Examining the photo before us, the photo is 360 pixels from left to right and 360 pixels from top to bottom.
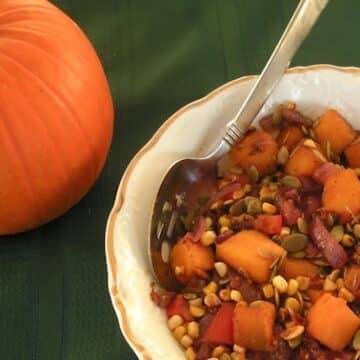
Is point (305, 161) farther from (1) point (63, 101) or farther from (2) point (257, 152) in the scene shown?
(1) point (63, 101)

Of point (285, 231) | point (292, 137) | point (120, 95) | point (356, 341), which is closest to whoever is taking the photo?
point (356, 341)

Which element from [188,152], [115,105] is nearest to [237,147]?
[188,152]

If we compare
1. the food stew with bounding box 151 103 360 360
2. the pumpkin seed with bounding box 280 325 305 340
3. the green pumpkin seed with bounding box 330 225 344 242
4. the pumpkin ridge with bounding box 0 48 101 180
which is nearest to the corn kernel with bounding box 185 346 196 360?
the food stew with bounding box 151 103 360 360

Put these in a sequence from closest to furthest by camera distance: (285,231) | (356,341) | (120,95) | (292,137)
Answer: (356,341) → (285,231) → (292,137) → (120,95)

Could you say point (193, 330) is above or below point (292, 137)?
below

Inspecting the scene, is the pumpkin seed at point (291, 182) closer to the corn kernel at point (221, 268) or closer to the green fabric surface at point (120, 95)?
the corn kernel at point (221, 268)

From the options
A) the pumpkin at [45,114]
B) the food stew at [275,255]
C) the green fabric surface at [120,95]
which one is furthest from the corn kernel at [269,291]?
the pumpkin at [45,114]

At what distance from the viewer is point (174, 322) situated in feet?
2.85

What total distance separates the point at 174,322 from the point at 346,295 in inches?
8.4

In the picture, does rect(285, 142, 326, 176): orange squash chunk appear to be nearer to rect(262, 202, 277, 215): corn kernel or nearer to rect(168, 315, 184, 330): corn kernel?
rect(262, 202, 277, 215): corn kernel

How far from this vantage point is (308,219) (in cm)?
91

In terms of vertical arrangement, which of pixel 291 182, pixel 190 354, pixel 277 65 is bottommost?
pixel 190 354

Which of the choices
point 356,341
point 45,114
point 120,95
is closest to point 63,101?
point 45,114

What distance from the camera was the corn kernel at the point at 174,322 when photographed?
0.87 m
